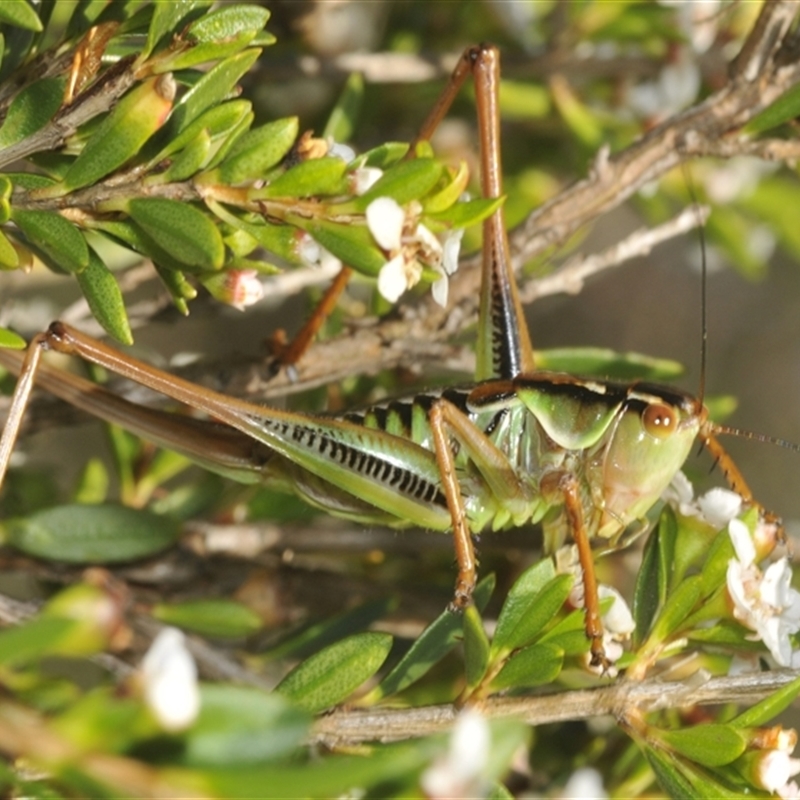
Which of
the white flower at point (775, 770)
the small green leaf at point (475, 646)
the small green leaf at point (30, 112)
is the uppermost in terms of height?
the small green leaf at point (30, 112)

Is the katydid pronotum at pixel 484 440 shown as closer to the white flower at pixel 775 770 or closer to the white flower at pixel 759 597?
the white flower at pixel 759 597

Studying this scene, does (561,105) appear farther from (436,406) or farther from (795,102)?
(436,406)

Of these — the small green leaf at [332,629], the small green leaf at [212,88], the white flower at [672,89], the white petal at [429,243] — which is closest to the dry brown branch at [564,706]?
the small green leaf at [332,629]

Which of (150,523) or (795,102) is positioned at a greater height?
(795,102)

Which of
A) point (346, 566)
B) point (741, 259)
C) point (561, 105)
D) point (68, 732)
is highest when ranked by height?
point (561, 105)

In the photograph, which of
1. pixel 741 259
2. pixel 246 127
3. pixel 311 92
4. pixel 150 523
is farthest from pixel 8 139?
pixel 741 259

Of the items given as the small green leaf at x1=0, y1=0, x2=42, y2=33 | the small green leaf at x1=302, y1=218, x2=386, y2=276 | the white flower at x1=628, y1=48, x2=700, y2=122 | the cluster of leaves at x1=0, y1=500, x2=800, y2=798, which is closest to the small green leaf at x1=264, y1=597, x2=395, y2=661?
the cluster of leaves at x1=0, y1=500, x2=800, y2=798
